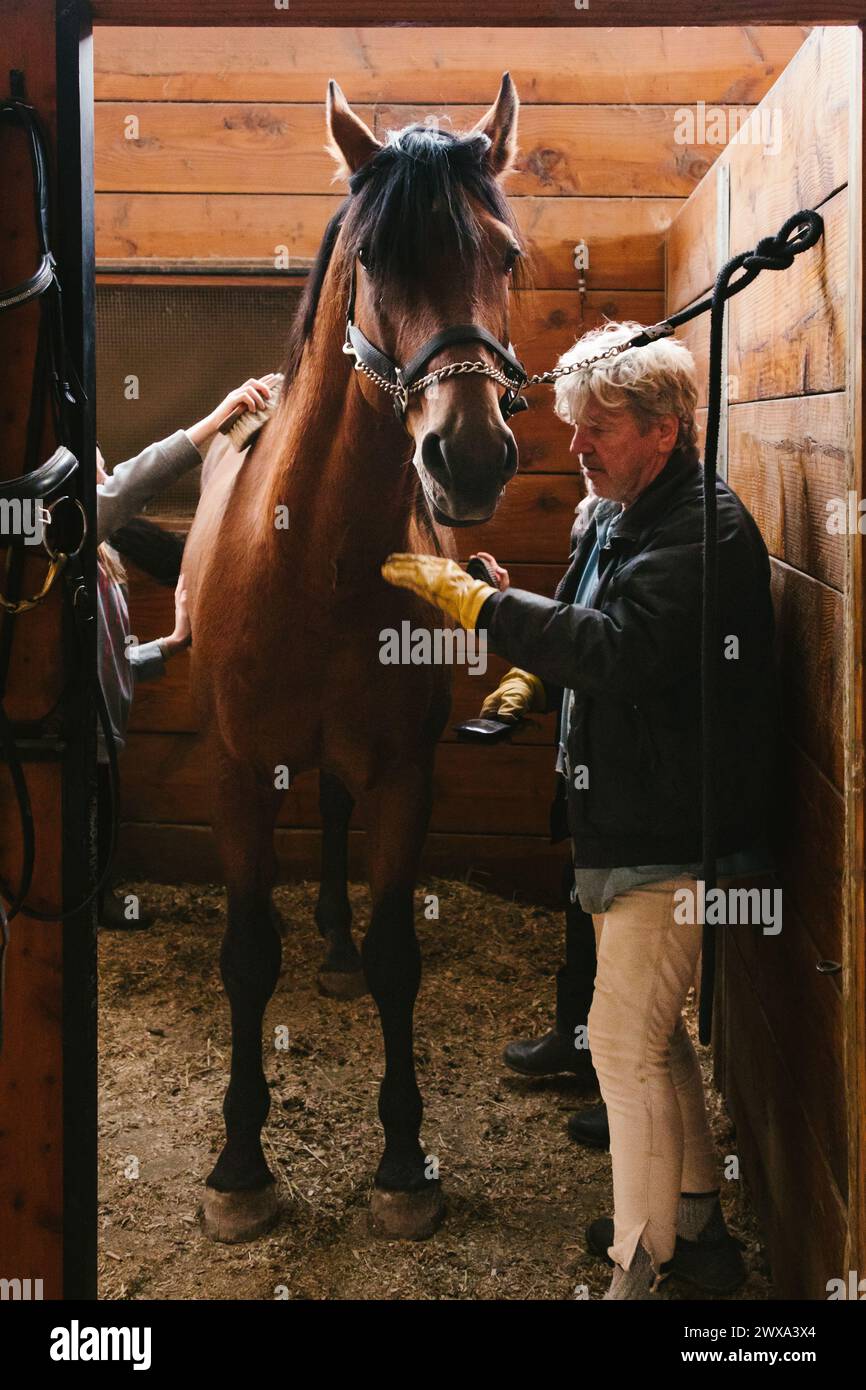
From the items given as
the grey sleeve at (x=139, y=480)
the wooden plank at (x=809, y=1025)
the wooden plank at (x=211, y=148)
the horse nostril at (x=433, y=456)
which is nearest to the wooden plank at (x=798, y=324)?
the horse nostril at (x=433, y=456)

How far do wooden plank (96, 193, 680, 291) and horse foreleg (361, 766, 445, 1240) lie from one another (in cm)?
173

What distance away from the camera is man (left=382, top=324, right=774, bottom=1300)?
1692 mm

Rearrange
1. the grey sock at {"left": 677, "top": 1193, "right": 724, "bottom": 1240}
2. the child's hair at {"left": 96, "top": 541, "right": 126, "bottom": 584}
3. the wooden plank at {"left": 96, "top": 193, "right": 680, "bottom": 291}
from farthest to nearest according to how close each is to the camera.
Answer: the wooden plank at {"left": 96, "top": 193, "right": 680, "bottom": 291} < the child's hair at {"left": 96, "top": 541, "right": 126, "bottom": 584} < the grey sock at {"left": 677, "top": 1193, "right": 724, "bottom": 1240}

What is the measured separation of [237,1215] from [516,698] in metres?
1.02

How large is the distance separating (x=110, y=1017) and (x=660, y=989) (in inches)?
68.4

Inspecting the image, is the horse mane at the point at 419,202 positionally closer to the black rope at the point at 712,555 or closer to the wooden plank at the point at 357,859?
the black rope at the point at 712,555

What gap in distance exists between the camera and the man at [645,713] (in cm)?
169

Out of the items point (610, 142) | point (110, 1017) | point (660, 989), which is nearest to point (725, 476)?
point (660, 989)

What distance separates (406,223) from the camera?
169 centimetres

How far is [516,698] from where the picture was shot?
2.27 meters

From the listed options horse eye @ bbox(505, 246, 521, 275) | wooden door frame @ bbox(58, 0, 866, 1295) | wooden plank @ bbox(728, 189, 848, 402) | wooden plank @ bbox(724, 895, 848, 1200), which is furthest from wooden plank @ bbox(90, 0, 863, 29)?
wooden plank @ bbox(724, 895, 848, 1200)

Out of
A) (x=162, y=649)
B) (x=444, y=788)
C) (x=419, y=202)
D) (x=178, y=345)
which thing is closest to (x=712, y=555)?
(x=419, y=202)

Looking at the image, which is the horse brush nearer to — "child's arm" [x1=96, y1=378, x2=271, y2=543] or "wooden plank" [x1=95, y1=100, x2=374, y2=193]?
"child's arm" [x1=96, y1=378, x2=271, y2=543]

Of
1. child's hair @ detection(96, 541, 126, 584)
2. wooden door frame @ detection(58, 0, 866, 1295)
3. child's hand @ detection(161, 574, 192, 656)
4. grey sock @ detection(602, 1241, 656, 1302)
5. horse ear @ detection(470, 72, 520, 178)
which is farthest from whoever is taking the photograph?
child's hand @ detection(161, 574, 192, 656)
